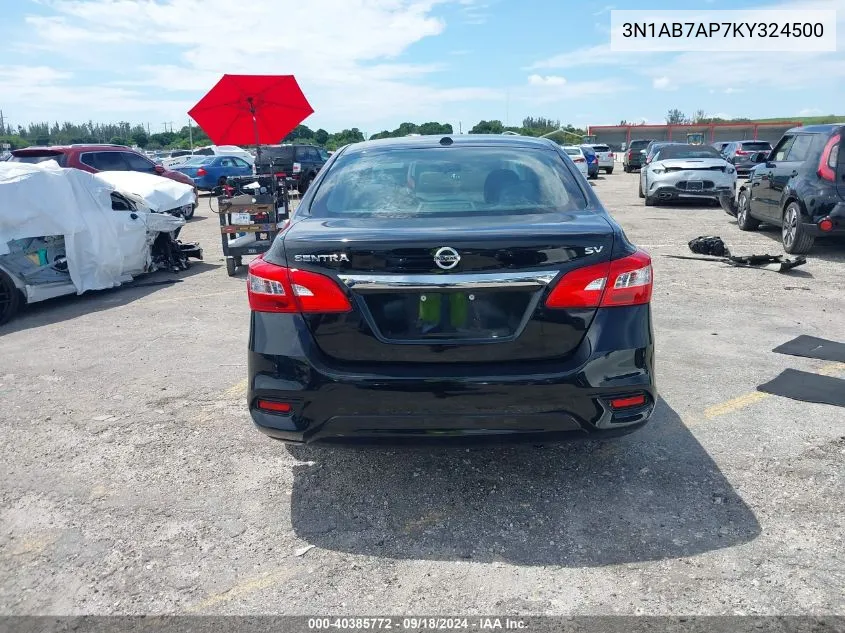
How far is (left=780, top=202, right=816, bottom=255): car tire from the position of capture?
927 cm

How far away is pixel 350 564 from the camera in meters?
2.87

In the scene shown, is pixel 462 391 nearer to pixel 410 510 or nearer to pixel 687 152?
pixel 410 510

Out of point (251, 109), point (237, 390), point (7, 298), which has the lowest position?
point (237, 390)

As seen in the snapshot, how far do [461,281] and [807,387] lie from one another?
3.16m

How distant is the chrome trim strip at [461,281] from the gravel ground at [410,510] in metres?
0.81

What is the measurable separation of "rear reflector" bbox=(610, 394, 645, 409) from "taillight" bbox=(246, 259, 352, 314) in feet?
3.89

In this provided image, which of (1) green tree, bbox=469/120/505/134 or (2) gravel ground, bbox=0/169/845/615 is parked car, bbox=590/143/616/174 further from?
(2) gravel ground, bbox=0/169/845/615

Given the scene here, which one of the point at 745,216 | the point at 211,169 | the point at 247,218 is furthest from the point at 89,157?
the point at 745,216

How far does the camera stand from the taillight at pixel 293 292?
2885 millimetres

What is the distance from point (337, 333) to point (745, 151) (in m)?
30.9

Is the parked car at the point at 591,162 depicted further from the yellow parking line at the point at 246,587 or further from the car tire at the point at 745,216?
the yellow parking line at the point at 246,587

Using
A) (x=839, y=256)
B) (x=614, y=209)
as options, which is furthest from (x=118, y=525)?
(x=614, y=209)

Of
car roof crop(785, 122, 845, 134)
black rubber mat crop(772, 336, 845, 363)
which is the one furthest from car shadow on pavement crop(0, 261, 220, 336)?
car roof crop(785, 122, 845, 134)

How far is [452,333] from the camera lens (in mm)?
2873
